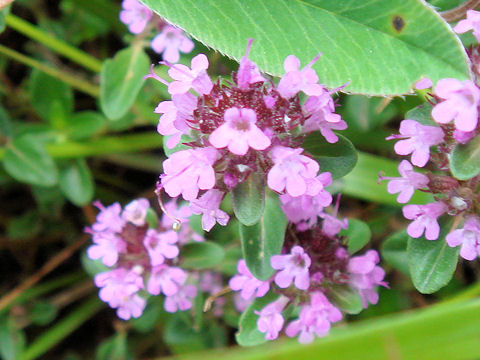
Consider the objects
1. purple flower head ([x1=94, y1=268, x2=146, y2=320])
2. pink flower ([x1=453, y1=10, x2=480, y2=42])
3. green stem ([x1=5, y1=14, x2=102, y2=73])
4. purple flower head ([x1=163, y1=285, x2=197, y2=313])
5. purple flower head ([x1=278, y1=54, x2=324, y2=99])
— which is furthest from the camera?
green stem ([x1=5, y1=14, x2=102, y2=73])

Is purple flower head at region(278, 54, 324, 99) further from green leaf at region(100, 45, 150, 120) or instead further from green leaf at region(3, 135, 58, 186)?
green leaf at region(3, 135, 58, 186)

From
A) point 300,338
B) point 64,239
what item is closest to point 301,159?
point 300,338

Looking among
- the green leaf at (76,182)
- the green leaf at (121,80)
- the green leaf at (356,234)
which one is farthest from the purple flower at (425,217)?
the green leaf at (76,182)

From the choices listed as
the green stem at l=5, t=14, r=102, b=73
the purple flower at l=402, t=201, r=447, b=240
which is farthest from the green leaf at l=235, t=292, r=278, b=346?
the green stem at l=5, t=14, r=102, b=73

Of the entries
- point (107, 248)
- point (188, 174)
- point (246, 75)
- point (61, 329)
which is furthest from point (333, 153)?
point (61, 329)

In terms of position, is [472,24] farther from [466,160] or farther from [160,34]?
[160,34]

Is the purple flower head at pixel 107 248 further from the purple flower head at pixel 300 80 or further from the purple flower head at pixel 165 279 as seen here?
the purple flower head at pixel 300 80

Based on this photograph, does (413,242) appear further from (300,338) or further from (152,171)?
(152,171)
